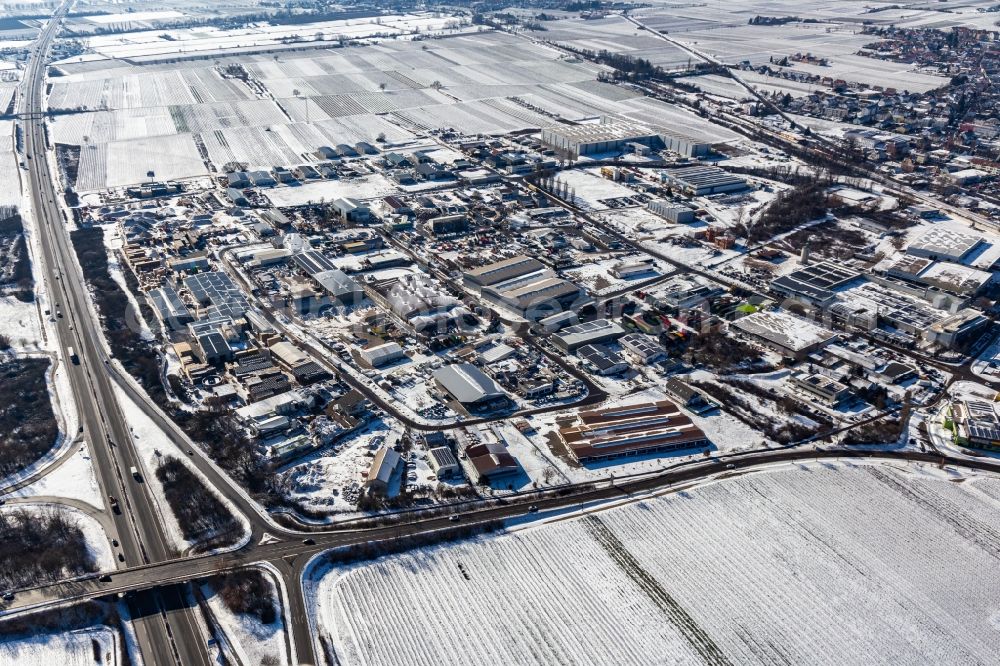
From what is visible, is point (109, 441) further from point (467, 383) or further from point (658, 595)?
point (658, 595)

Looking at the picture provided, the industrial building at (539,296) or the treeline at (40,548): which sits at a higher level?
the industrial building at (539,296)

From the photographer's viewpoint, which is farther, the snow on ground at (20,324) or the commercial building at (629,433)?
the snow on ground at (20,324)

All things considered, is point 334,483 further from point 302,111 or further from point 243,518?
point 302,111

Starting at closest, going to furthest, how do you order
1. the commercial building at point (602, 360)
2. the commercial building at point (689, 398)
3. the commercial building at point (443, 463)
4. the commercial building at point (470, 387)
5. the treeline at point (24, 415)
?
the commercial building at point (443, 463), the treeline at point (24, 415), the commercial building at point (470, 387), the commercial building at point (689, 398), the commercial building at point (602, 360)

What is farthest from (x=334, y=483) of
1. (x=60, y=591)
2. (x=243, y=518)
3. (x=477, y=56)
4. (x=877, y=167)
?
(x=477, y=56)

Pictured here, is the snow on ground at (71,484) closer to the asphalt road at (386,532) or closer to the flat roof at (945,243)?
the asphalt road at (386,532)

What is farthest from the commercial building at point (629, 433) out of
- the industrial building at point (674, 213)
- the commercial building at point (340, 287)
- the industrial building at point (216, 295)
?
the industrial building at point (674, 213)
